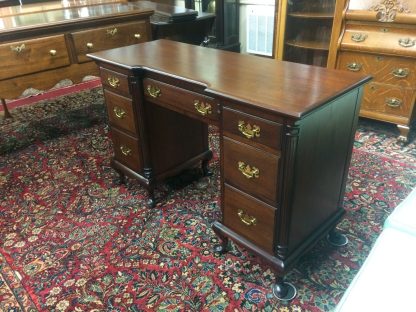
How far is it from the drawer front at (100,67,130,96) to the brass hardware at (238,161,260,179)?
0.77 m

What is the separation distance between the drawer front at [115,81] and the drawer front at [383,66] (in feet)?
5.59

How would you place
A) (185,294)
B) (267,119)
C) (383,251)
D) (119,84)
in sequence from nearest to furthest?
(383,251) → (267,119) → (185,294) → (119,84)

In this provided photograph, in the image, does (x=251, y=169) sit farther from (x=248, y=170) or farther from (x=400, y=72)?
(x=400, y=72)

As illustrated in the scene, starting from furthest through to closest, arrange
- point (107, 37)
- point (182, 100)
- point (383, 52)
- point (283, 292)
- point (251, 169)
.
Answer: point (383, 52) → point (107, 37) → point (182, 100) → point (283, 292) → point (251, 169)

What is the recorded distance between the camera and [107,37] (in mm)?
2332

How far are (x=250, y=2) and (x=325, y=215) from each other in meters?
3.21

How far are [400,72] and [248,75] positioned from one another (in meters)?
1.50

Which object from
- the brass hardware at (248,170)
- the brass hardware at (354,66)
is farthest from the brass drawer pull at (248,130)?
the brass hardware at (354,66)

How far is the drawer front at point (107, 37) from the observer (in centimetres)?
221

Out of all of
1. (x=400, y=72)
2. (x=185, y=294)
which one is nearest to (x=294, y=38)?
(x=400, y=72)

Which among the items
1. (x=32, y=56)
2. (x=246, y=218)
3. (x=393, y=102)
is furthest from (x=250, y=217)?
(x=393, y=102)

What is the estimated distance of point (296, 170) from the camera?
48.1 inches

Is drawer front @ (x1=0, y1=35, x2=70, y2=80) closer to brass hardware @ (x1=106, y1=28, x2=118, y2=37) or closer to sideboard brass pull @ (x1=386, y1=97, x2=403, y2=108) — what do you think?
brass hardware @ (x1=106, y1=28, x2=118, y2=37)

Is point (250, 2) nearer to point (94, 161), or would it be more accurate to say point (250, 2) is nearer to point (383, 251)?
point (94, 161)
